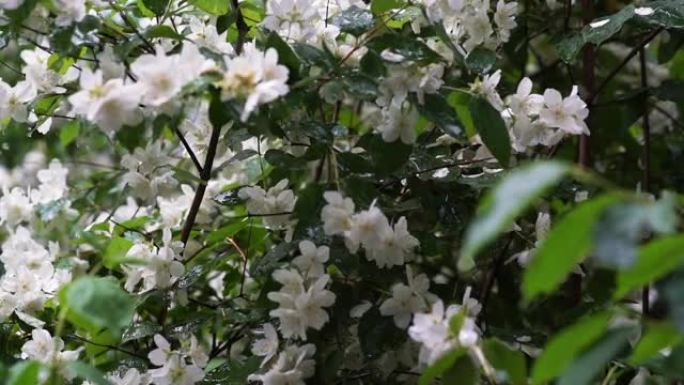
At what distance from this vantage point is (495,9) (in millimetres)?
1307

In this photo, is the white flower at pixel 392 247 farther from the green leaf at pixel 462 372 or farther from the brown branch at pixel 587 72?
the brown branch at pixel 587 72

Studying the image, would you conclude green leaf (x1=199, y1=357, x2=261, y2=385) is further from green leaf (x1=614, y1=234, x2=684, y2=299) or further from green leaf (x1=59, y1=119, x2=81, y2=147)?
green leaf (x1=614, y1=234, x2=684, y2=299)

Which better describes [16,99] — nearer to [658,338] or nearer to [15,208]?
[15,208]

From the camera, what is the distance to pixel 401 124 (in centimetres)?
106

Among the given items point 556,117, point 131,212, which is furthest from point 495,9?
point 131,212

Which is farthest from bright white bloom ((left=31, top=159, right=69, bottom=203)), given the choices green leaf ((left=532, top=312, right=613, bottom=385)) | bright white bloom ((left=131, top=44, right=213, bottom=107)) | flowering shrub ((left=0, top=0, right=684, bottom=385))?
green leaf ((left=532, top=312, right=613, bottom=385))

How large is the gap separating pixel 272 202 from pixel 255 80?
0.26m

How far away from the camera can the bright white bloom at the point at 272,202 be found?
1156 mm

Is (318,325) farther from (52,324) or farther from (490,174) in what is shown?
(52,324)

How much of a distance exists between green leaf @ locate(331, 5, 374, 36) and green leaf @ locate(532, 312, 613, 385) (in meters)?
0.48

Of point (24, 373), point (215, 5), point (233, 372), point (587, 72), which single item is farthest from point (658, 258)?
point (587, 72)

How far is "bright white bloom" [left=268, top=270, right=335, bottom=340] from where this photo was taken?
103 cm

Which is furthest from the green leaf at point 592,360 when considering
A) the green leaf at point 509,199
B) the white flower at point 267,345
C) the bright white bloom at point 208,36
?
the bright white bloom at point 208,36

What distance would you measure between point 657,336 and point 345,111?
3.14 ft
